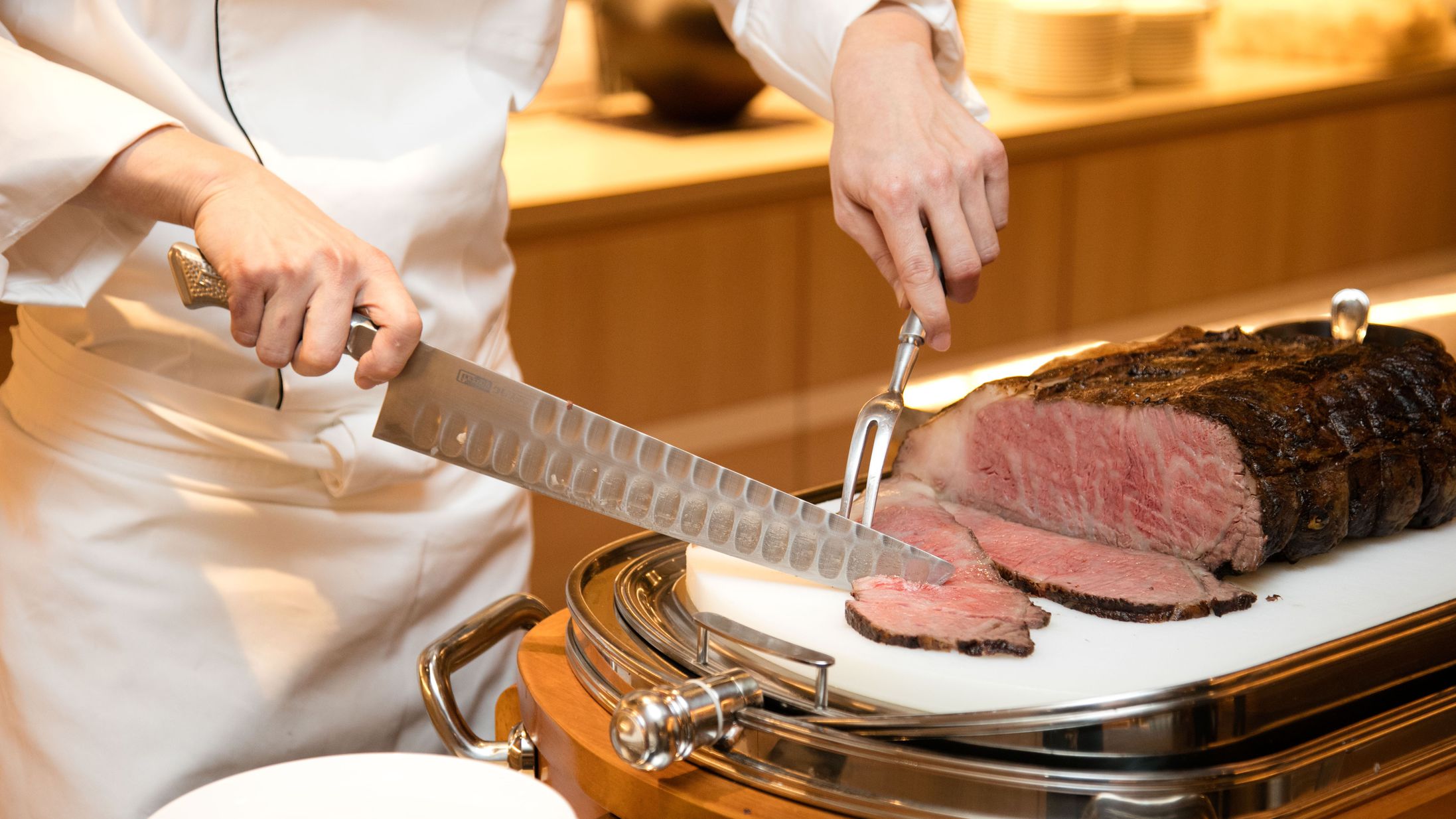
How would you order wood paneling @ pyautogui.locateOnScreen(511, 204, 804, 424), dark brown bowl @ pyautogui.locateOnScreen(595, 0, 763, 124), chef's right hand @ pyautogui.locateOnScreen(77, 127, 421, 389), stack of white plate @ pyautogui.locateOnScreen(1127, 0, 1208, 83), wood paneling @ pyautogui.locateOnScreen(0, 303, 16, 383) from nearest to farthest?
chef's right hand @ pyautogui.locateOnScreen(77, 127, 421, 389) → wood paneling @ pyautogui.locateOnScreen(0, 303, 16, 383) → wood paneling @ pyautogui.locateOnScreen(511, 204, 804, 424) → dark brown bowl @ pyautogui.locateOnScreen(595, 0, 763, 124) → stack of white plate @ pyautogui.locateOnScreen(1127, 0, 1208, 83)

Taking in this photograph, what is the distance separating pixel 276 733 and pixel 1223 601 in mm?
866

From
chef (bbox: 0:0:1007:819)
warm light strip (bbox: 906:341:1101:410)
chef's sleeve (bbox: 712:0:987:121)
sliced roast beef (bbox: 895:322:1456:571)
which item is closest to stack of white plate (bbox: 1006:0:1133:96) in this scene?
warm light strip (bbox: 906:341:1101:410)

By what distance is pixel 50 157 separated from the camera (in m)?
0.98

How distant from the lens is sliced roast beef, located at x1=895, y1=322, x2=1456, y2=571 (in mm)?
1090

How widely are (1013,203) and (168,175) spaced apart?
2.23 m

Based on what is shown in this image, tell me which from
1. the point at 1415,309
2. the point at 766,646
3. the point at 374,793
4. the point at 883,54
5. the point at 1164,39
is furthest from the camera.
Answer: the point at 1164,39

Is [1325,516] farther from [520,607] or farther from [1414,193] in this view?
[1414,193]

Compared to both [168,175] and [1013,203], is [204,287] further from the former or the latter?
[1013,203]


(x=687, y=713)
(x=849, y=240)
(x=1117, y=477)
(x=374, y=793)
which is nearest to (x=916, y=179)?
(x=1117, y=477)

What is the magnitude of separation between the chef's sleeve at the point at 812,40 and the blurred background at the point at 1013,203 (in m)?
0.83

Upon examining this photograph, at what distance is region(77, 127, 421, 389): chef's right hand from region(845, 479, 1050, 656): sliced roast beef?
38 cm

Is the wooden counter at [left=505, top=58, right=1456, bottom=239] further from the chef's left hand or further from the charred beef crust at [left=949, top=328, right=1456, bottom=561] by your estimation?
the charred beef crust at [left=949, top=328, right=1456, bottom=561]

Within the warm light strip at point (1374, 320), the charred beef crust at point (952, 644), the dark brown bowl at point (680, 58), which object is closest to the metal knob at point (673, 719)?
the charred beef crust at point (952, 644)

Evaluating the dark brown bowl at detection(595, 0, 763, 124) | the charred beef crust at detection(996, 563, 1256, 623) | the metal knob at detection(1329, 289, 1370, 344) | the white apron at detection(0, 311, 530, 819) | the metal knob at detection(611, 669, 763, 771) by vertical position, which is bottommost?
the white apron at detection(0, 311, 530, 819)
